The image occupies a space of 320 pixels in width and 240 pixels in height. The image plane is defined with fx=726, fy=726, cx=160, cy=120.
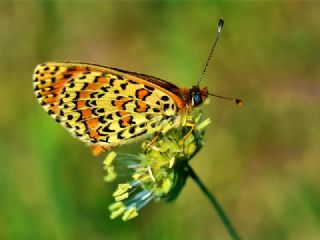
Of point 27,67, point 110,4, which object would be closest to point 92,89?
point 27,67

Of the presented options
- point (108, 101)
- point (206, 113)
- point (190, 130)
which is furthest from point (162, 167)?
point (206, 113)

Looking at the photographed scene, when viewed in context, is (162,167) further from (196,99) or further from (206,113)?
(206,113)

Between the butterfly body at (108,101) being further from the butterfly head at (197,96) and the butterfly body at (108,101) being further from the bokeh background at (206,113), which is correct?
the bokeh background at (206,113)

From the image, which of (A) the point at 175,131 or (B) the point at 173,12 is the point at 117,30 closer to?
(B) the point at 173,12

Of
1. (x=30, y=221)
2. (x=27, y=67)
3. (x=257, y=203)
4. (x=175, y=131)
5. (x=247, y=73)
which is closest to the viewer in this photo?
(x=175, y=131)

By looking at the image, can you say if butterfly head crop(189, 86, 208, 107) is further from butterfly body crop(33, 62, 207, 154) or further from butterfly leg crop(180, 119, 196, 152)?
butterfly leg crop(180, 119, 196, 152)

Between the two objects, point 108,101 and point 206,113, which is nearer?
point 108,101
